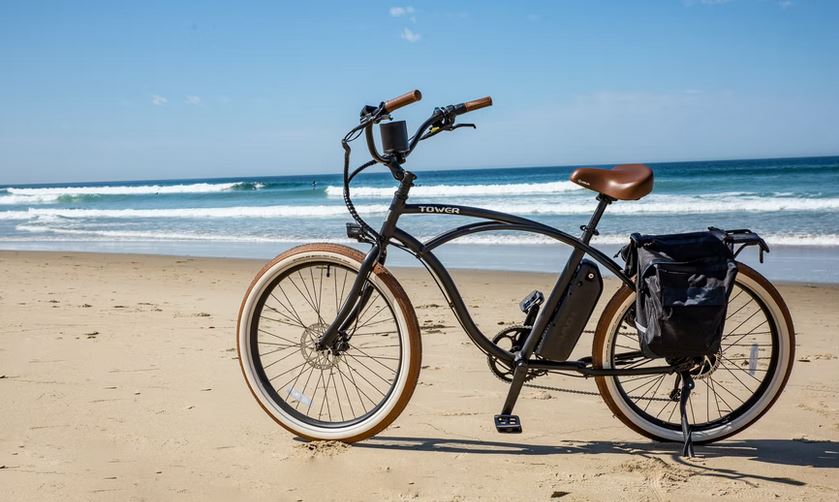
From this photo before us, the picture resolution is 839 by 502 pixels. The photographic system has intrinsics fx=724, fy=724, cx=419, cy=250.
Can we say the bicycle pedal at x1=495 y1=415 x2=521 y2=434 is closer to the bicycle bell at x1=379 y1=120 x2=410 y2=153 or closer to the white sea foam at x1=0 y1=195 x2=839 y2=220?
the bicycle bell at x1=379 y1=120 x2=410 y2=153

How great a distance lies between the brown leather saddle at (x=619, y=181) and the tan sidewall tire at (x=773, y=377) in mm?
394

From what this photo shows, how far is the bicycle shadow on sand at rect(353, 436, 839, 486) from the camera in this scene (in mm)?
2906

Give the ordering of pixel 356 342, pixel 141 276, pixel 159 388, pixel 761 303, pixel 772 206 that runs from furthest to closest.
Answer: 1. pixel 772 206
2. pixel 141 276
3. pixel 356 342
4. pixel 159 388
5. pixel 761 303

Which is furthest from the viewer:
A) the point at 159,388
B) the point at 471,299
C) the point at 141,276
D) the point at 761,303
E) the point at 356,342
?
the point at 141,276

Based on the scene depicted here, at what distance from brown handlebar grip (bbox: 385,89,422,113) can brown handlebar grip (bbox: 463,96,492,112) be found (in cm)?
22

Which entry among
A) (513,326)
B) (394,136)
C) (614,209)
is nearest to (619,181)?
(513,326)

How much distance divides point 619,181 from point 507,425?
3.62 ft

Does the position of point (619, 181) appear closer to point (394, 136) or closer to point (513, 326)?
point (513, 326)

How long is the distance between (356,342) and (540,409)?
186 centimetres

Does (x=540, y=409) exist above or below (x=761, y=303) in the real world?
below

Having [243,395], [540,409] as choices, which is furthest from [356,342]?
[540,409]

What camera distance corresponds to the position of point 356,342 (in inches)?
201

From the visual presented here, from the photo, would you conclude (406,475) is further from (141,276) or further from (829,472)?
(141,276)

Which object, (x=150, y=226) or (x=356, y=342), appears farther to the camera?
(x=150, y=226)
